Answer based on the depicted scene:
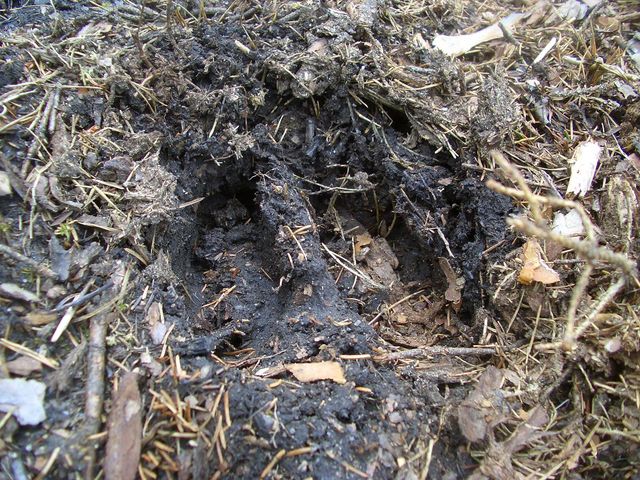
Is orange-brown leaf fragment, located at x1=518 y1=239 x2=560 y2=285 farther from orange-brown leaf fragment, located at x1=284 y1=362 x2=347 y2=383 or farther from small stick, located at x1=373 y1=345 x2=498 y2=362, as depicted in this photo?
orange-brown leaf fragment, located at x1=284 y1=362 x2=347 y2=383

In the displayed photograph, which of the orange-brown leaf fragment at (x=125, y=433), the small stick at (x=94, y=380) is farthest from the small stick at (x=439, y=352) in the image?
the small stick at (x=94, y=380)

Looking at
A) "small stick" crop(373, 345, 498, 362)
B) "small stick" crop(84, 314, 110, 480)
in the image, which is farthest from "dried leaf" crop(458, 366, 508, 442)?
"small stick" crop(84, 314, 110, 480)

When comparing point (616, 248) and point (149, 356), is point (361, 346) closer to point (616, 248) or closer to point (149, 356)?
point (149, 356)

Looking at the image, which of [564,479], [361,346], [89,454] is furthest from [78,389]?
[564,479]

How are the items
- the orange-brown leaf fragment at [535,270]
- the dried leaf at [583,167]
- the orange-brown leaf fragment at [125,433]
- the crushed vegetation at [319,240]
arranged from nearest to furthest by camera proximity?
1. the orange-brown leaf fragment at [125,433]
2. the crushed vegetation at [319,240]
3. the orange-brown leaf fragment at [535,270]
4. the dried leaf at [583,167]

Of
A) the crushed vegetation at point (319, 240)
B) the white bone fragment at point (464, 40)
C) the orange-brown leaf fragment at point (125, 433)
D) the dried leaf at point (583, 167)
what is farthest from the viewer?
the white bone fragment at point (464, 40)

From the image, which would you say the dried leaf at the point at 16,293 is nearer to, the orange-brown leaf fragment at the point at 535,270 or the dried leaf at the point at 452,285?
the dried leaf at the point at 452,285

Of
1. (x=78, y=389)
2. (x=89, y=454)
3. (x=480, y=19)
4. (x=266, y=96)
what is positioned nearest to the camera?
(x=89, y=454)
